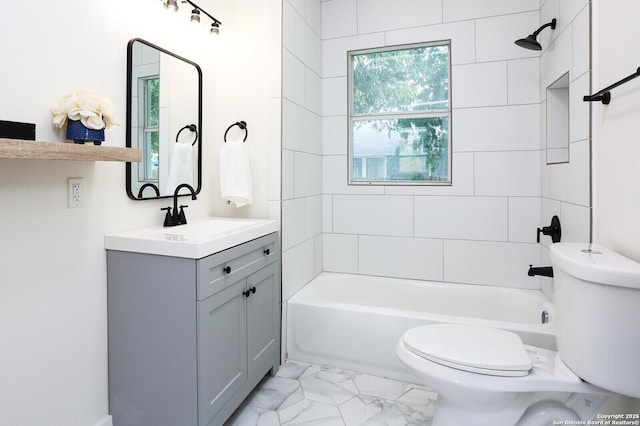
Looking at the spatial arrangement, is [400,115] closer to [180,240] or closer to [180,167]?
[180,167]

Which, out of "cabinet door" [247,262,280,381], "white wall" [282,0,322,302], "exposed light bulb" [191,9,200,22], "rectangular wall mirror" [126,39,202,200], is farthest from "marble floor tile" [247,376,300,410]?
"exposed light bulb" [191,9,200,22]

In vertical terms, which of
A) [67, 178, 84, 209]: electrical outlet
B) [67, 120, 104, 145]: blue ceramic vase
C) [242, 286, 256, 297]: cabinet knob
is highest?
[67, 120, 104, 145]: blue ceramic vase

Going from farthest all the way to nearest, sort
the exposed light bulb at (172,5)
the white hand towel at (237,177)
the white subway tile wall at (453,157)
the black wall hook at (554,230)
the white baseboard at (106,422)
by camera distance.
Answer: the white subway tile wall at (453,157) → the white hand towel at (237,177) → the black wall hook at (554,230) → the exposed light bulb at (172,5) → the white baseboard at (106,422)

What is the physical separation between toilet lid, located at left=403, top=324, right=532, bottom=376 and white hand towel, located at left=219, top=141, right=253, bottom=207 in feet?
4.06

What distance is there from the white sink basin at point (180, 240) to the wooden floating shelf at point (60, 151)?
1.14 feet

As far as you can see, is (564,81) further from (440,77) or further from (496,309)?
(496,309)

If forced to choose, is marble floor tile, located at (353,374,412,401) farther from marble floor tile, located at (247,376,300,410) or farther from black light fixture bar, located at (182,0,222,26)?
black light fixture bar, located at (182,0,222,26)

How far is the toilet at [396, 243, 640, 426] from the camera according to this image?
115cm

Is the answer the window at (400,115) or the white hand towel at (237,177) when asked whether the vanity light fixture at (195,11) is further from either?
the window at (400,115)

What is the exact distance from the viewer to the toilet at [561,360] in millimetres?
1147

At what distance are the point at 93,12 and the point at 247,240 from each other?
1.17 metres

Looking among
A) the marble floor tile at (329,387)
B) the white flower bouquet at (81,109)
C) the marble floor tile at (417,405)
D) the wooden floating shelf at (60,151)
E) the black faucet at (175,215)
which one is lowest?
the marble floor tile at (417,405)

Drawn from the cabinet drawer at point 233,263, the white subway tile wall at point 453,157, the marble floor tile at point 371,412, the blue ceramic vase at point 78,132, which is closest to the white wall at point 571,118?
the white subway tile wall at point 453,157

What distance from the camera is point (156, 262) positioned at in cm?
153
